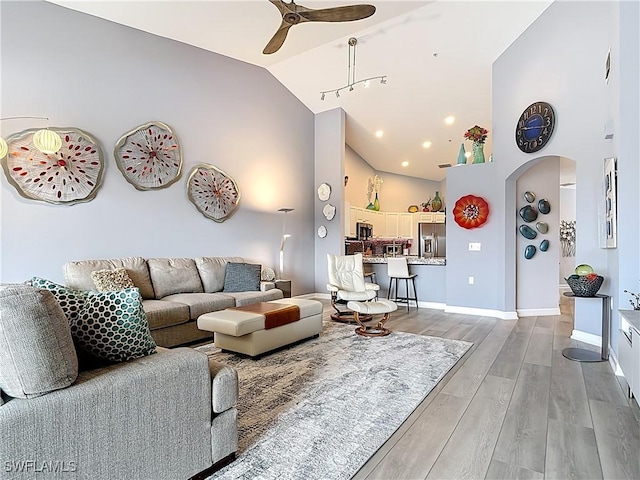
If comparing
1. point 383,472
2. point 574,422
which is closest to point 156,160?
point 383,472

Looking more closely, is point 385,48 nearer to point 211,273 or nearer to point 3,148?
point 211,273

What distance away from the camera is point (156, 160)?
514cm

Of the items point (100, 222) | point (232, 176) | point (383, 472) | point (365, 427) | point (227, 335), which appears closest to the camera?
point (383, 472)

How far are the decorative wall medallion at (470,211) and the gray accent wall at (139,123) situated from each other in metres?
3.09

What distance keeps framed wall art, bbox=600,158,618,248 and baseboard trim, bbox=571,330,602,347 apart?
1.08 meters

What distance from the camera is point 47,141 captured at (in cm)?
388

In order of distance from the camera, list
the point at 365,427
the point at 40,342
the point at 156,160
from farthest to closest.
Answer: the point at 156,160
the point at 365,427
the point at 40,342

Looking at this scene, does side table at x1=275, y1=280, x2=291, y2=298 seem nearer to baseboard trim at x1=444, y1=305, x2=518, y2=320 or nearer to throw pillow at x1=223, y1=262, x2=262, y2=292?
throw pillow at x1=223, y1=262, x2=262, y2=292

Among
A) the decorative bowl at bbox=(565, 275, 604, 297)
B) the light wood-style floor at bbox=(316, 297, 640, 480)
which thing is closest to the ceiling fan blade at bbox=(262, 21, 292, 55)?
the light wood-style floor at bbox=(316, 297, 640, 480)

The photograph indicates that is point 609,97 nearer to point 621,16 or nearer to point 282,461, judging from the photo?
point 621,16

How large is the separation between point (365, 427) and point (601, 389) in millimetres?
2064

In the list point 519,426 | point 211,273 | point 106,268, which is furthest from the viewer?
point 211,273

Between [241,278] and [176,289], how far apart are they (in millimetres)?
897

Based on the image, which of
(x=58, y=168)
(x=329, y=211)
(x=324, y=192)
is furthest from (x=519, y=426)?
(x=324, y=192)
